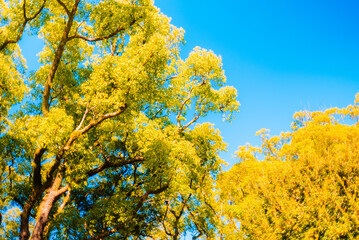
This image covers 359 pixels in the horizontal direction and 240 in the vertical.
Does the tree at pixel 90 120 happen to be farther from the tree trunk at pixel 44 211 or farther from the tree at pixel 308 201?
the tree at pixel 308 201

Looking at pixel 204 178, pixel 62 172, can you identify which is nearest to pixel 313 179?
pixel 204 178

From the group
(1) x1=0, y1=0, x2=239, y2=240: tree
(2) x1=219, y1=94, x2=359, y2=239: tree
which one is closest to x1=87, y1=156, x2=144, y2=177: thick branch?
(1) x1=0, y1=0, x2=239, y2=240: tree

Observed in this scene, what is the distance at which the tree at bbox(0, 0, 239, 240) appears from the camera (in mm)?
10305

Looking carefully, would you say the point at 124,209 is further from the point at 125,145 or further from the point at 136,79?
the point at 136,79

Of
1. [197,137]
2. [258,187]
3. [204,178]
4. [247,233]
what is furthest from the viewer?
[204,178]

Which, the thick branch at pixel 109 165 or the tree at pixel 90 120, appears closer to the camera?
the tree at pixel 90 120

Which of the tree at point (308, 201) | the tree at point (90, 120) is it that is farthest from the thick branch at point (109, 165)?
the tree at point (308, 201)

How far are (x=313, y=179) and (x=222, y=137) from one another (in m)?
8.02

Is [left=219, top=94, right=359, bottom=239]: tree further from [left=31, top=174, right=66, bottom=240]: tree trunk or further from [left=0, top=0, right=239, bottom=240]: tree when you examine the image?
[left=31, top=174, right=66, bottom=240]: tree trunk

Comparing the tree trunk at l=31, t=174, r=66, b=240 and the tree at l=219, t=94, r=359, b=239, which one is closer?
the tree at l=219, t=94, r=359, b=239

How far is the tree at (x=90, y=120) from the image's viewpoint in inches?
406

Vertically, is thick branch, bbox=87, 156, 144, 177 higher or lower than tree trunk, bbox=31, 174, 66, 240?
higher

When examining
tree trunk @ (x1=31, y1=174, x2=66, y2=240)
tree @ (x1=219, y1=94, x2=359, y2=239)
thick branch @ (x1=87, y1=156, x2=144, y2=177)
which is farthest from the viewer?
thick branch @ (x1=87, y1=156, x2=144, y2=177)

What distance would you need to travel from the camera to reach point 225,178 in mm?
18359
